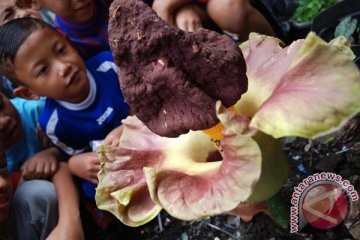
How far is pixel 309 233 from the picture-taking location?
88cm

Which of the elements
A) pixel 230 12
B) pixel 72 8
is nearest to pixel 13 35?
pixel 72 8

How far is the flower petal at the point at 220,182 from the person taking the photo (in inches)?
22.3

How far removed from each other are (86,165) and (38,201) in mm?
172

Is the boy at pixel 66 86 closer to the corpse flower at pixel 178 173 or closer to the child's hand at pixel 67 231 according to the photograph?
the child's hand at pixel 67 231

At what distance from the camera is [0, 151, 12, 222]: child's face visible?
3.76ft

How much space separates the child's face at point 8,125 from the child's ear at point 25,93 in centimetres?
5

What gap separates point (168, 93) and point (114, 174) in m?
0.19

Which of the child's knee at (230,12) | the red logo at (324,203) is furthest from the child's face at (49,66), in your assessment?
the red logo at (324,203)

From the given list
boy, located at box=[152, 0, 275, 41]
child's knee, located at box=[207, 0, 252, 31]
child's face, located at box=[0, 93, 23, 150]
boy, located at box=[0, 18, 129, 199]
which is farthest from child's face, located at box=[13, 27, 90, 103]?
child's knee, located at box=[207, 0, 252, 31]

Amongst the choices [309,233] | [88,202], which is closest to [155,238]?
[88,202]

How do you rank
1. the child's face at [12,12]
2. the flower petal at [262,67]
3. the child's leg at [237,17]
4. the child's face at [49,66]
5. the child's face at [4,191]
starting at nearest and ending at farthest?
the flower petal at [262,67], the child's face at [4,191], the child's face at [49,66], the child's leg at [237,17], the child's face at [12,12]

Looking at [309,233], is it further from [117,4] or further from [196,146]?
[117,4]

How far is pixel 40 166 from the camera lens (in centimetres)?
140

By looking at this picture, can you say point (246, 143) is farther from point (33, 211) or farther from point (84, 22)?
point (84, 22)
